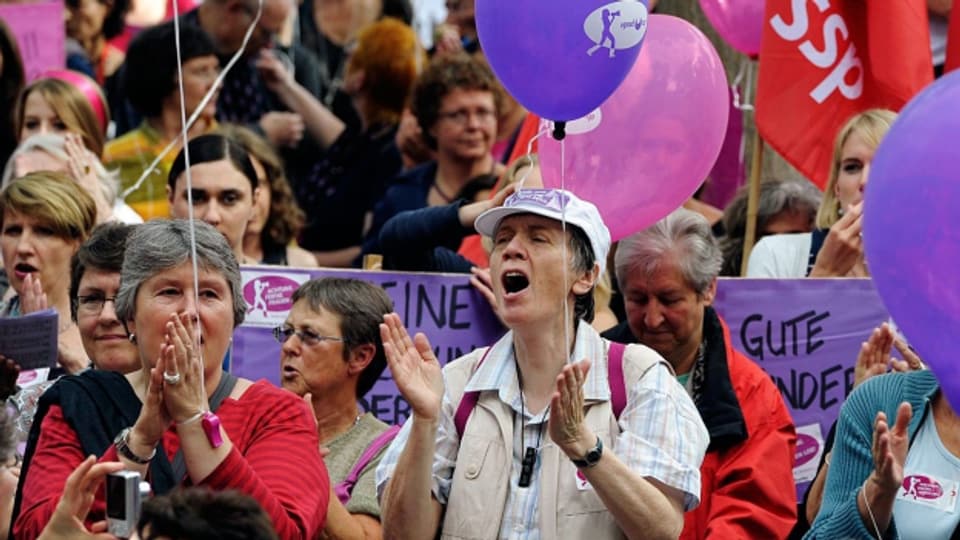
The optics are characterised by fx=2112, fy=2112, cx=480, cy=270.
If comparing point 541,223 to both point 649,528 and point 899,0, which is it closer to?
point 649,528

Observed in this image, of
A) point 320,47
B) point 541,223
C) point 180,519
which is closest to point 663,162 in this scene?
point 541,223

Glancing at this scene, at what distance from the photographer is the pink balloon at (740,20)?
817 centimetres

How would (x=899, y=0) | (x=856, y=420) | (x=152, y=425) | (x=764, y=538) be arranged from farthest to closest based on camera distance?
1. (x=899, y=0)
2. (x=764, y=538)
3. (x=856, y=420)
4. (x=152, y=425)

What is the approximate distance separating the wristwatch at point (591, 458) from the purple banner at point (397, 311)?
2030 millimetres

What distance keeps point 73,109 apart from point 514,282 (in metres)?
3.76

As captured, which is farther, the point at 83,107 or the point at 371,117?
the point at 371,117

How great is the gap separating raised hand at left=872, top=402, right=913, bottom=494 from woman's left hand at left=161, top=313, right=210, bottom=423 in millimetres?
1623

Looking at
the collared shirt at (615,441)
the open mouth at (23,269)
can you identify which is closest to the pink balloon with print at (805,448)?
the collared shirt at (615,441)

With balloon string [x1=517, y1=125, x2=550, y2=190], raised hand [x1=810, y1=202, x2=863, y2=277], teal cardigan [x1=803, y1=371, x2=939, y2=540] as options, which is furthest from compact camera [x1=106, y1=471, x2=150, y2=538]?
raised hand [x1=810, y1=202, x2=863, y2=277]

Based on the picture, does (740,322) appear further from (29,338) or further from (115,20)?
(115,20)

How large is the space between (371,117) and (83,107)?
71.2 inches

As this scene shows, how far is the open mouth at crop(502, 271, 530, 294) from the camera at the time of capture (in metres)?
5.71

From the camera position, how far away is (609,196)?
6602mm

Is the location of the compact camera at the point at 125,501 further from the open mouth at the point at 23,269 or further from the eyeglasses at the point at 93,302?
the open mouth at the point at 23,269
